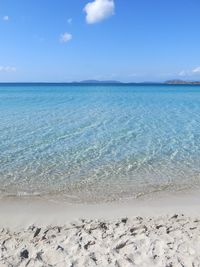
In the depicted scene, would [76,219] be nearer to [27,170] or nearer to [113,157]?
[27,170]

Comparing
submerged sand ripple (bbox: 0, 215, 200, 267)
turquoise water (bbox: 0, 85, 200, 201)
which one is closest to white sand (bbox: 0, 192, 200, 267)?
submerged sand ripple (bbox: 0, 215, 200, 267)

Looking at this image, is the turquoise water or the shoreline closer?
the shoreline

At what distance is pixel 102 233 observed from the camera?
574 centimetres

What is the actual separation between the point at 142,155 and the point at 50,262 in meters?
7.08

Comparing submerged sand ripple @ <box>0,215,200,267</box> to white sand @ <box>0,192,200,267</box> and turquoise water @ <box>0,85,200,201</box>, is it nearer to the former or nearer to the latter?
white sand @ <box>0,192,200,267</box>

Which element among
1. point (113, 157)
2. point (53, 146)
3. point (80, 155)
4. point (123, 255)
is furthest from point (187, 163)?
point (123, 255)

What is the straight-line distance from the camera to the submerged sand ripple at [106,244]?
15.7 ft

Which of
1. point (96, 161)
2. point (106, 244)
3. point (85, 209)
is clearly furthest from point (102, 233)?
point (96, 161)

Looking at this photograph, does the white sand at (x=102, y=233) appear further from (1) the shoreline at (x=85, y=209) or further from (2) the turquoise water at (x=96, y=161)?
(2) the turquoise water at (x=96, y=161)

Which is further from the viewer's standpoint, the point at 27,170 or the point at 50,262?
the point at 27,170

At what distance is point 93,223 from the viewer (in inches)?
249

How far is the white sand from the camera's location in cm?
484

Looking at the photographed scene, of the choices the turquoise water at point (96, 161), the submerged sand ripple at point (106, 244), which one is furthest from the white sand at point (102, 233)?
the turquoise water at point (96, 161)

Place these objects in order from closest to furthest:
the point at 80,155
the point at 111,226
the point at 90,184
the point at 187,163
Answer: the point at 111,226 < the point at 90,184 < the point at 187,163 < the point at 80,155
